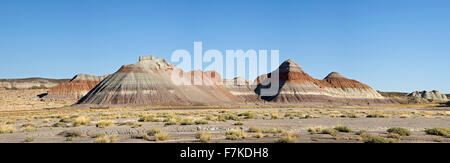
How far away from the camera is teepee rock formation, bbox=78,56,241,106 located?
73812mm

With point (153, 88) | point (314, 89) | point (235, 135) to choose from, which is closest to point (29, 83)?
point (153, 88)

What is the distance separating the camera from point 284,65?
401ft

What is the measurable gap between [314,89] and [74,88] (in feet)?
288

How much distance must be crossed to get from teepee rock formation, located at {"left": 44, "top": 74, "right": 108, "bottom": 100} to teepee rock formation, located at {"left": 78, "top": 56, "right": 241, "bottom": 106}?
101ft

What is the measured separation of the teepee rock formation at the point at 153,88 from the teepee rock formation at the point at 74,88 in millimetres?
30933

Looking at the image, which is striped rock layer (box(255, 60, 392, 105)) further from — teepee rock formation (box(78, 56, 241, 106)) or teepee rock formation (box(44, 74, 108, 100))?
teepee rock formation (box(44, 74, 108, 100))

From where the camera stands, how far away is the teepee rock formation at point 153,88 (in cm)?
7381

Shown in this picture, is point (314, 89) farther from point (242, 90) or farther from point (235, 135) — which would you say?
point (235, 135)

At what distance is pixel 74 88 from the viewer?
113875 millimetres

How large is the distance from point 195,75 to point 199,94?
1372cm

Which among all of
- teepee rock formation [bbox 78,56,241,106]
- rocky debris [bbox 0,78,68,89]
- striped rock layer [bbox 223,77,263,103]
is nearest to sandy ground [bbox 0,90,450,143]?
teepee rock formation [bbox 78,56,241,106]
